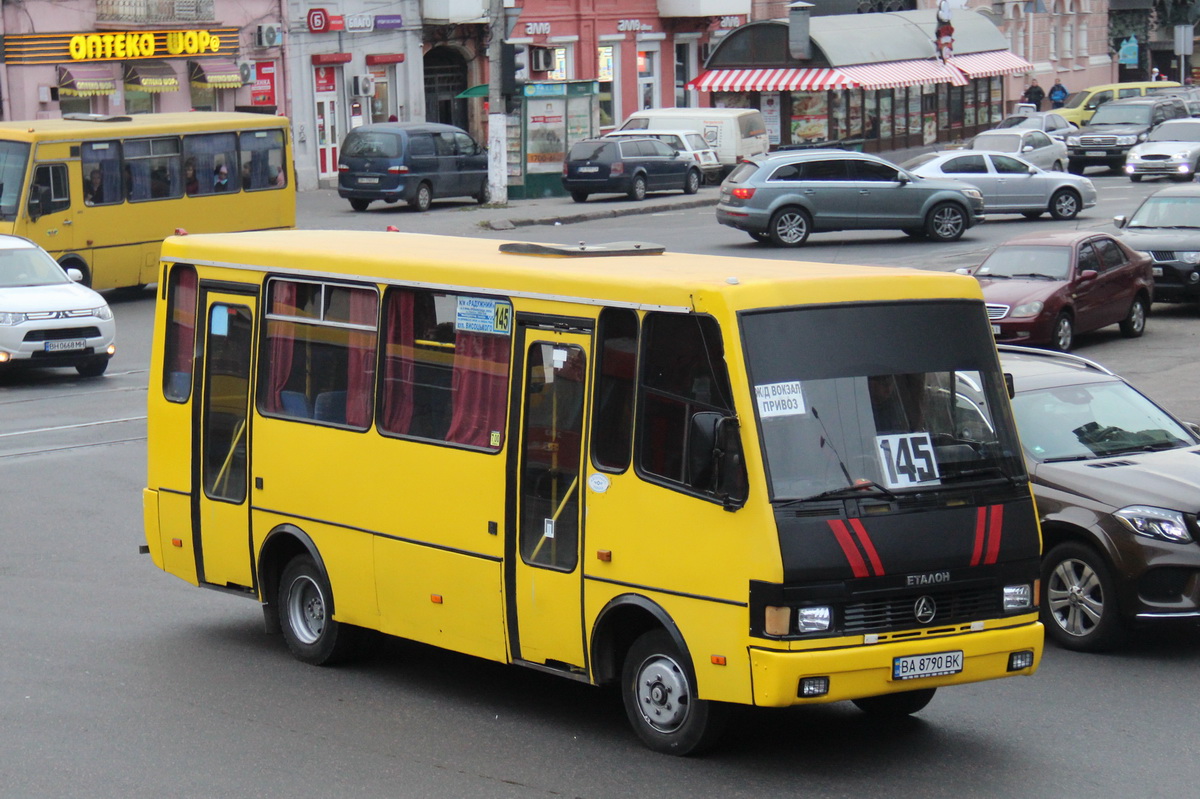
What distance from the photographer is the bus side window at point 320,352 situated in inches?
358

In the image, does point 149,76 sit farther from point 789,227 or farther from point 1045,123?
point 1045,123

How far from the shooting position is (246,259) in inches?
388

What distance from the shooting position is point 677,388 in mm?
7414

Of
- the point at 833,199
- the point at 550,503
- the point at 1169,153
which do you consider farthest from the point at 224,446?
the point at 1169,153

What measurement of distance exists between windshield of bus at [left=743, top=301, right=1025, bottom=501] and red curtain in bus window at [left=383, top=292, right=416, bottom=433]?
7.56 ft

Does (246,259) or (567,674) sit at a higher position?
(246,259)

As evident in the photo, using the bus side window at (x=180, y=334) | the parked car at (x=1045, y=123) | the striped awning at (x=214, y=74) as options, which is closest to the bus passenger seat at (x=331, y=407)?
the bus side window at (x=180, y=334)

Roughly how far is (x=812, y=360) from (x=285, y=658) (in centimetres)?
407

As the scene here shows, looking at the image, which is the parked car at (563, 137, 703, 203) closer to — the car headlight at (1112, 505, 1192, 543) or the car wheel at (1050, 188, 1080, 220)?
the car wheel at (1050, 188, 1080, 220)

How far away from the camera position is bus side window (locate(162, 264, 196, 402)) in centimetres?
1027

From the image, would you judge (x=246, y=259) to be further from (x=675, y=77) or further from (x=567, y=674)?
(x=675, y=77)

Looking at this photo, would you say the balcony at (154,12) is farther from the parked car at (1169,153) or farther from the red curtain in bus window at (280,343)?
the red curtain in bus window at (280,343)

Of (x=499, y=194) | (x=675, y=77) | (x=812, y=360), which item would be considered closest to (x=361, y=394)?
(x=812, y=360)

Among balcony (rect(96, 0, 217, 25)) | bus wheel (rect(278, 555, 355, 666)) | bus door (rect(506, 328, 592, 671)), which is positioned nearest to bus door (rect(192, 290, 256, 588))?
bus wheel (rect(278, 555, 355, 666))
